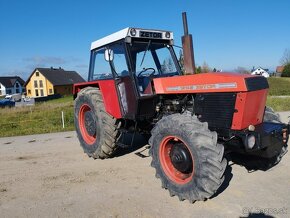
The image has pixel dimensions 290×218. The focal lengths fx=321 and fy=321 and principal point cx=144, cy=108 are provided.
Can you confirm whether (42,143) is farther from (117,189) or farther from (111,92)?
(117,189)

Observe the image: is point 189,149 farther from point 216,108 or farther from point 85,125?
point 85,125

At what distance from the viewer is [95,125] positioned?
6.35 m

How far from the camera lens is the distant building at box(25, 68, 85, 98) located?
62656mm

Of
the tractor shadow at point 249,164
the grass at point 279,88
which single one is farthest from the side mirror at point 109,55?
the grass at point 279,88

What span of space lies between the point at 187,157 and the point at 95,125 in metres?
2.48

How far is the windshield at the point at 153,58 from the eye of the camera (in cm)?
589

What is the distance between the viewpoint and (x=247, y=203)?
4137mm

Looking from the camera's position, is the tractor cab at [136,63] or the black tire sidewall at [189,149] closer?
the black tire sidewall at [189,149]

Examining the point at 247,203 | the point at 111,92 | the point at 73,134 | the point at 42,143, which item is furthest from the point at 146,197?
the point at 73,134

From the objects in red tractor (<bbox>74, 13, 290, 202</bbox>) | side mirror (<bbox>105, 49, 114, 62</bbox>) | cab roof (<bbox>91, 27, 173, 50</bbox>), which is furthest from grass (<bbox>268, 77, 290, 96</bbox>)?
side mirror (<bbox>105, 49, 114, 62</bbox>)

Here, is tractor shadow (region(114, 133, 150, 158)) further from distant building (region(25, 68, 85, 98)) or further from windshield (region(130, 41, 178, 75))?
distant building (region(25, 68, 85, 98))

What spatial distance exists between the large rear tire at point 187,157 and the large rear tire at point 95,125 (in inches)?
53.7

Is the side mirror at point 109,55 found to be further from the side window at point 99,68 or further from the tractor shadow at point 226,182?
the tractor shadow at point 226,182

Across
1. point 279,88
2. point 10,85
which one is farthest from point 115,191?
point 10,85
